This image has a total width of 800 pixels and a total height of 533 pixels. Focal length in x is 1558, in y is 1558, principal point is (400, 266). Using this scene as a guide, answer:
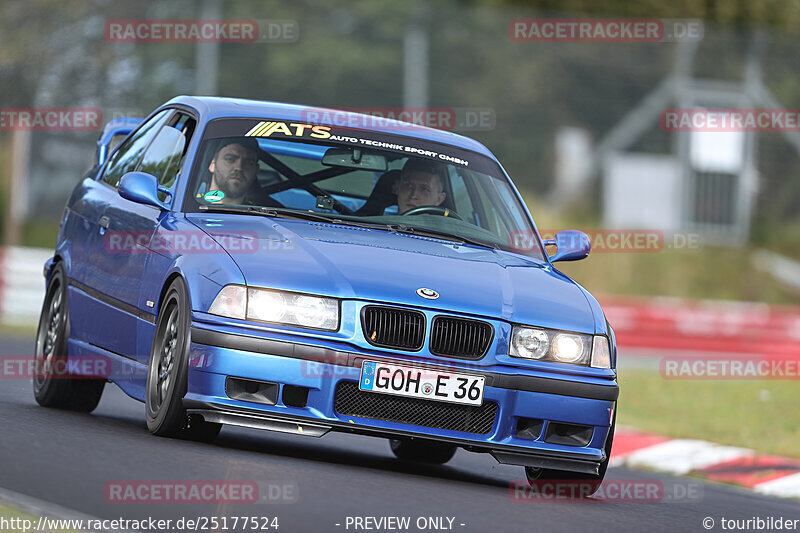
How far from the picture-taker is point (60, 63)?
21.8m

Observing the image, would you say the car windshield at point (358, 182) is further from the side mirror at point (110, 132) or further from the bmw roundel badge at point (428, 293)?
the side mirror at point (110, 132)

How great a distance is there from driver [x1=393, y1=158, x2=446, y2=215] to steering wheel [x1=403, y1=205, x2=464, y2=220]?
1.1 inches

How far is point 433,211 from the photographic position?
26.2 feet

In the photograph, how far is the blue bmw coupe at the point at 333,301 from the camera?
6445mm

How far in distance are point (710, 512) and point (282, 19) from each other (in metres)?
18.1

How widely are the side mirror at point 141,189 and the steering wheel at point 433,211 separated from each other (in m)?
1.26

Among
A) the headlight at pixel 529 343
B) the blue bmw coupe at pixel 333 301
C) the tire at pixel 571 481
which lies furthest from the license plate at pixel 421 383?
the tire at pixel 571 481

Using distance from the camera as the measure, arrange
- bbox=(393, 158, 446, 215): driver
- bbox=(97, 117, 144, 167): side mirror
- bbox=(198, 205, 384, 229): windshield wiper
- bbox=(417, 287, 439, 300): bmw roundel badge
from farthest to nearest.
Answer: bbox=(97, 117, 144, 167): side mirror < bbox=(393, 158, 446, 215): driver < bbox=(198, 205, 384, 229): windshield wiper < bbox=(417, 287, 439, 300): bmw roundel badge

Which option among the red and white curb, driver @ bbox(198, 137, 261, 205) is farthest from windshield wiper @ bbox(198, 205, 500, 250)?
the red and white curb

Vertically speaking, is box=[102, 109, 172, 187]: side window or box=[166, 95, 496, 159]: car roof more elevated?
box=[166, 95, 496, 159]: car roof

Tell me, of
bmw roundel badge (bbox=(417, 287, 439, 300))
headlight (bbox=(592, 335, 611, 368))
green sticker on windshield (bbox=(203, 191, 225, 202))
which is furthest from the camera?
green sticker on windshield (bbox=(203, 191, 225, 202))

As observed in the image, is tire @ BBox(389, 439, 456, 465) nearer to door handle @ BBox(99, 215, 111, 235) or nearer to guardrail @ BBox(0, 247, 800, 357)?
door handle @ BBox(99, 215, 111, 235)

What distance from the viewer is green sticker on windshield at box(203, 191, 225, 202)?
7.48 metres

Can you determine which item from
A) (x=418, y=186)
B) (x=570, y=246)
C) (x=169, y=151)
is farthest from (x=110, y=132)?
(x=570, y=246)
